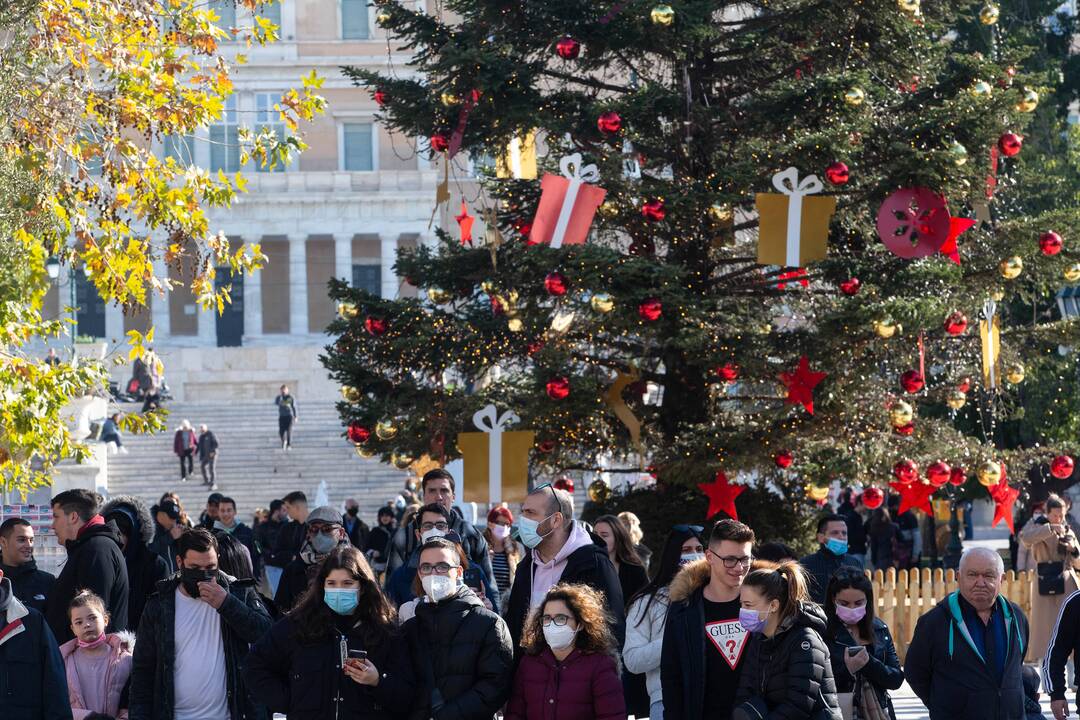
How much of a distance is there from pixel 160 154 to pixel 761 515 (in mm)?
34967

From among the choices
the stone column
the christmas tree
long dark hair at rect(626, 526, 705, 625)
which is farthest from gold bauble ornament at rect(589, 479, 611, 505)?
the stone column

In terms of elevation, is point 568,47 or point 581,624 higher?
point 568,47

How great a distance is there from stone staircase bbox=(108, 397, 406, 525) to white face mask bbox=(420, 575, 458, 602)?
2668 centimetres

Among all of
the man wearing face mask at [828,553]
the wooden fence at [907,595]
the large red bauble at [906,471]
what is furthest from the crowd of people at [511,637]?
the wooden fence at [907,595]

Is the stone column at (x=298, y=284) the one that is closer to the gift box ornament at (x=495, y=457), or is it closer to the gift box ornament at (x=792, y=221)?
the gift box ornament at (x=495, y=457)

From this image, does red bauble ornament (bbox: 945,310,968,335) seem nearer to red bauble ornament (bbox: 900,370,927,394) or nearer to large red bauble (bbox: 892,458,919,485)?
red bauble ornament (bbox: 900,370,927,394)

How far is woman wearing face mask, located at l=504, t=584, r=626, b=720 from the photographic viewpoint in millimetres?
6590

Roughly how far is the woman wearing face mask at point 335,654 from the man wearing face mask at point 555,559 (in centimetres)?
104

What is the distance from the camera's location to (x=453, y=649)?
22.1ft

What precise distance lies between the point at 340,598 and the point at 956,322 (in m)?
8.33

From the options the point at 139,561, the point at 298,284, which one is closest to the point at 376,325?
the point at 139,561

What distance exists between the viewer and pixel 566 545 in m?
7.76

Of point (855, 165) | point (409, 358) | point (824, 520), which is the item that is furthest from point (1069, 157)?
point (824, 520)

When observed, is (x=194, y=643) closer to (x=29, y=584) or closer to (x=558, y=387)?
(x=29, y=584)
